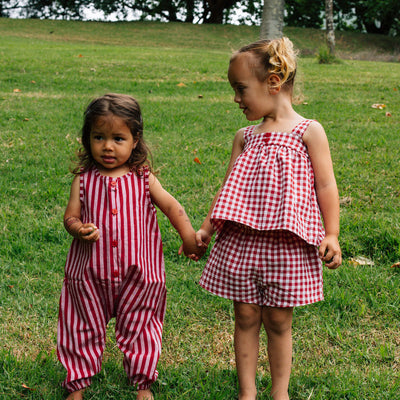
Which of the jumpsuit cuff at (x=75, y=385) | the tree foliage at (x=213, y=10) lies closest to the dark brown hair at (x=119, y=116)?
the jumpsuit cuff at (x=75, y=385)

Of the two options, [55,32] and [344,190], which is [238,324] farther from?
[55,32]

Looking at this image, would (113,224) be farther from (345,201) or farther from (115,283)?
(345,201)

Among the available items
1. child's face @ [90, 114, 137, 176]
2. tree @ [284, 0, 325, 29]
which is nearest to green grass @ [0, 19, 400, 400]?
child's face @ [90, 114, 137, 176]

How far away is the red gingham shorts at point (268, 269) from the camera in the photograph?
2.08 meters

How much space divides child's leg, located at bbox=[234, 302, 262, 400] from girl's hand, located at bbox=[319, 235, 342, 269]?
0.38m

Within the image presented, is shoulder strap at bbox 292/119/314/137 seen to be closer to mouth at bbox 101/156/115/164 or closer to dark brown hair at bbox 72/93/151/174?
dark brown hair at bbox 72/93/151/174

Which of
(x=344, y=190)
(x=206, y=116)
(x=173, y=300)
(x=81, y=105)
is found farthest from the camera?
(x=81, y=105)

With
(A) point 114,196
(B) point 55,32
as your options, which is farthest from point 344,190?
(B) point 55,32

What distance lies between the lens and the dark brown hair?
2.14 meters

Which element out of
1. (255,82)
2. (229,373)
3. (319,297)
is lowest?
(229,373)

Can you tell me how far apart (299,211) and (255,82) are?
554 millimetres

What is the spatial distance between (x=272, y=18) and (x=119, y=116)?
1262 centimetres

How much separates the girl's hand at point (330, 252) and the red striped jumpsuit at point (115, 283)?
2.29ft

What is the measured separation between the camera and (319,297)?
84.7 inches
